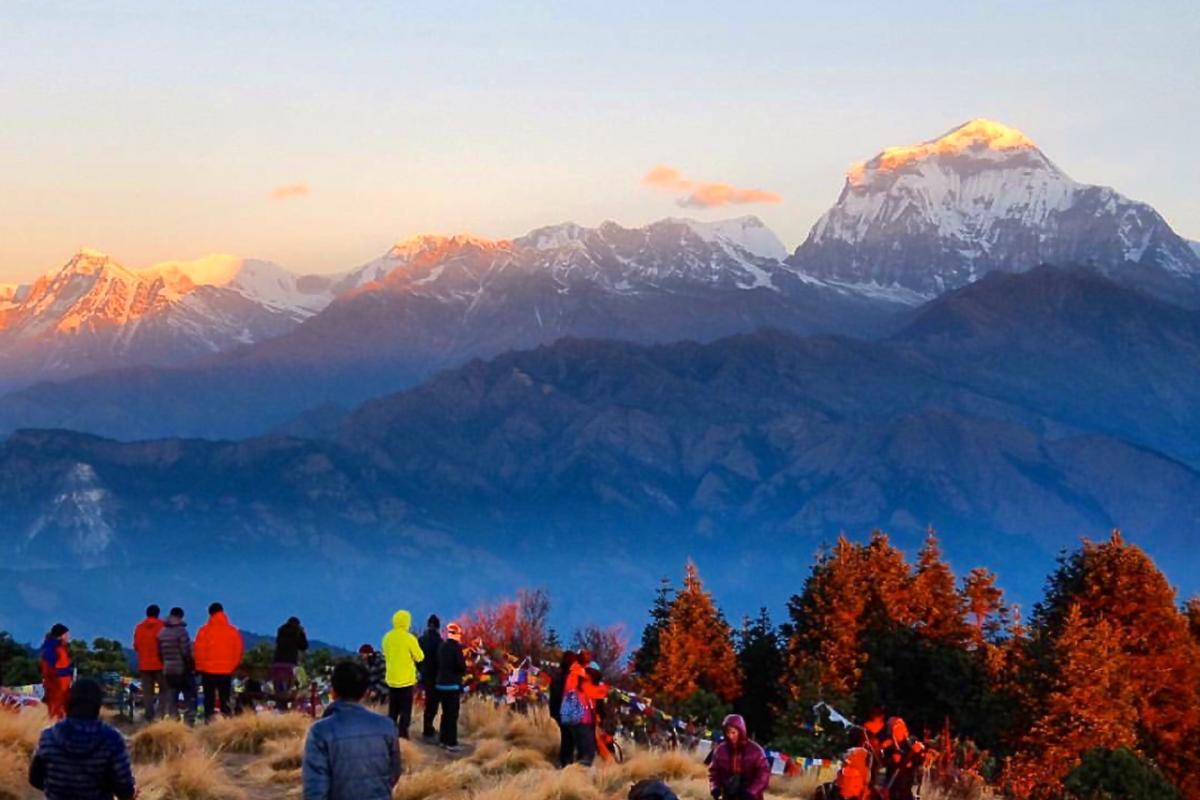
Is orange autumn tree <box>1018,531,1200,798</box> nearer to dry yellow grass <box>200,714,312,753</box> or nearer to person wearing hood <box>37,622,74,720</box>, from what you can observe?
dry yellow grass <box>200,714,312,753</box>

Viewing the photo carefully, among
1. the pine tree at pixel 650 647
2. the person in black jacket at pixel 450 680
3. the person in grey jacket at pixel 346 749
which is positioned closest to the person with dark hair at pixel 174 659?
the person in black jacket at pixel 450 680

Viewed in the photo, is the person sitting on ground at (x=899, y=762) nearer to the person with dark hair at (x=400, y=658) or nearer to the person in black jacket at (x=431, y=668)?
Answer: the person with dark hair at (x=400, y=658)

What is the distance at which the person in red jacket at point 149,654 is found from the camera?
846 inches

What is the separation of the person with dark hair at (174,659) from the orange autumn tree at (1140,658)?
33111 millimetres

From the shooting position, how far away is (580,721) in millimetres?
18703

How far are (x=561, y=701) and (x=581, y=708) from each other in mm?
263

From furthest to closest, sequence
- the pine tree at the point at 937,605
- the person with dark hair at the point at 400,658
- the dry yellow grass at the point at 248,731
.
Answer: the pine tree at the point at 937,605 → the dry yellow grass at the point at 248,731 → the person with dark hair at the point at 400,658

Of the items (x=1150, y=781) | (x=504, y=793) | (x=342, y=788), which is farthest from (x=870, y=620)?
(x=342, y=788)

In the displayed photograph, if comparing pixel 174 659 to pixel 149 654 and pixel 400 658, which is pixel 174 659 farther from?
pixel 400 658

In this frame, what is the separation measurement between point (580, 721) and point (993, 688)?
38646mm

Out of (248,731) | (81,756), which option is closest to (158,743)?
(248,731)

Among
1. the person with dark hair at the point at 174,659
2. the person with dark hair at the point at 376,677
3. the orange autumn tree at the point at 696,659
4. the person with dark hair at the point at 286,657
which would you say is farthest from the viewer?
the orange autumn tree at the point at 696,659

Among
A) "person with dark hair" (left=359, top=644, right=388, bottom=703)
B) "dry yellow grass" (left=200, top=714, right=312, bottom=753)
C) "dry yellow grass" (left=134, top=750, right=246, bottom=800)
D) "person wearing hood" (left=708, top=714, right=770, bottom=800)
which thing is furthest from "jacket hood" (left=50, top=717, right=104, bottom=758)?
"person with dark hair" (left=359, top=644, right=388, bottom=703)

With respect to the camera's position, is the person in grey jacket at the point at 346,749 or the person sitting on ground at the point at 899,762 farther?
the person sitting on ground at the point at 899,762
